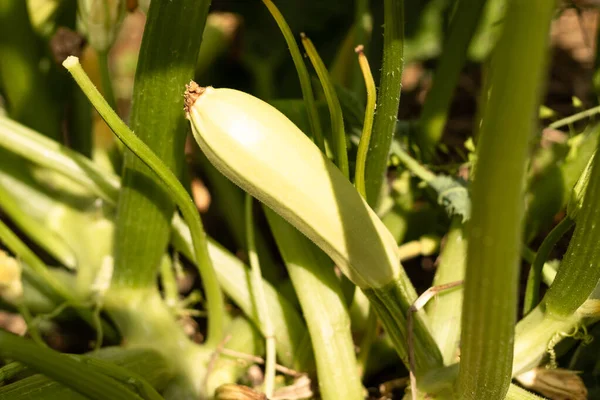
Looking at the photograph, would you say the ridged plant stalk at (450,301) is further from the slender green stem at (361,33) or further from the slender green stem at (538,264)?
the slender green stem at (361,33)

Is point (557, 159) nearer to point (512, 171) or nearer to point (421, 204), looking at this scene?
point (421, 204)

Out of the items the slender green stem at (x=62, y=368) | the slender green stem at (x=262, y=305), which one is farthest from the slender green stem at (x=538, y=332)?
the slender green stem at (x=62, y=368)

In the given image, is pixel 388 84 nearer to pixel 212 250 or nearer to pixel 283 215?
pixel 283 215

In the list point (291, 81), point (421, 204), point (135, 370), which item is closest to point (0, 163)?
point (135, 370)

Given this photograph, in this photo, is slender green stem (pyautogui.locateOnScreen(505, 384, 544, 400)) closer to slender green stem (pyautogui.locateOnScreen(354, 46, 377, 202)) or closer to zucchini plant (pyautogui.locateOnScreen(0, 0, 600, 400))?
zucchini plant (pyautogui.locateOnScreen(0, 0, 600, 400))

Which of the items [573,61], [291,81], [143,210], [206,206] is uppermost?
[573,61]

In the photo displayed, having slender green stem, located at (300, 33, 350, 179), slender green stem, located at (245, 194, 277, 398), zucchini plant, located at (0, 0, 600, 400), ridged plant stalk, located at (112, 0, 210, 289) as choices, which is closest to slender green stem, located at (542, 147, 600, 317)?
zucchini plant, located at (0, 0, 600, 400)
